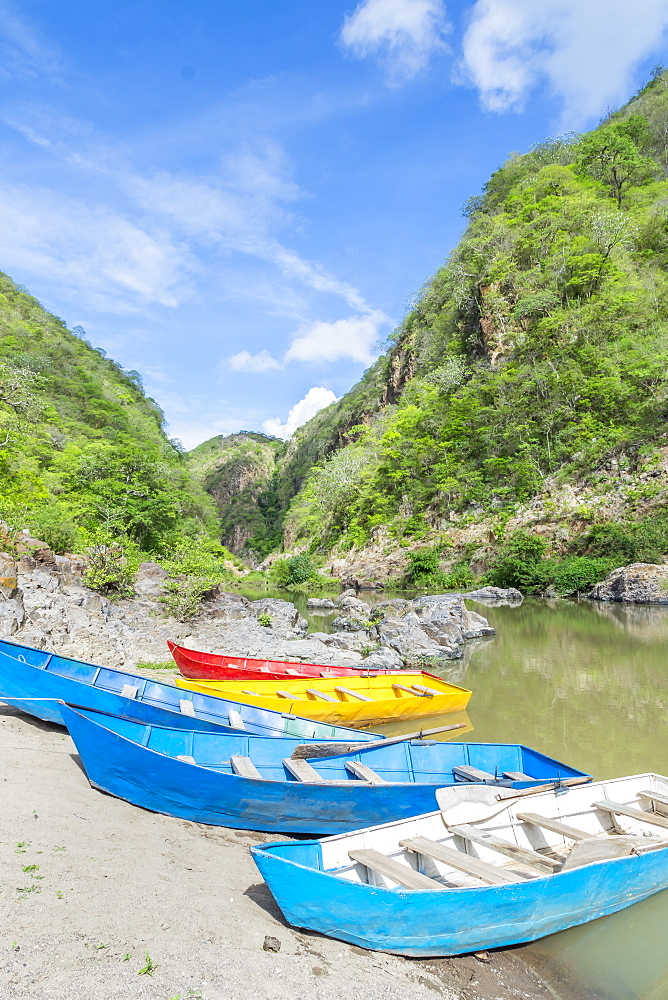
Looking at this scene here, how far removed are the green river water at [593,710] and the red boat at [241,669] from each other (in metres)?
2.28

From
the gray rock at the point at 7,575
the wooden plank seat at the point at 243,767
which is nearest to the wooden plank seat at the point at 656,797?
the wooden plank seat at the point at 243,767

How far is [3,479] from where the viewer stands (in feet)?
78.4

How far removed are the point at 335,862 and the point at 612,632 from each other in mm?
17600

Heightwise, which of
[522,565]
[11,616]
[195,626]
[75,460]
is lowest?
[195,626]

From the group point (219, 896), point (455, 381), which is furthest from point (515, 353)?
point (219, 896)

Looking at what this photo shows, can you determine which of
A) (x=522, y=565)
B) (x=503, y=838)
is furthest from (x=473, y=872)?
(x=522, y=565)

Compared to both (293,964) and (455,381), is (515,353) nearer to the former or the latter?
(455,381)

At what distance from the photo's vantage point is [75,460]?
3031 cm

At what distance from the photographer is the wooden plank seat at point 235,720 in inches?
319

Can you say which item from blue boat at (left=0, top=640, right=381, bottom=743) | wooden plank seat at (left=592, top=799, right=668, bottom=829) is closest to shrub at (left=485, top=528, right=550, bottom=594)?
blue boat at (left=0, top=640, right=381, bottom=743)

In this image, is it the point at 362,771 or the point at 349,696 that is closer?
the point at 362,771

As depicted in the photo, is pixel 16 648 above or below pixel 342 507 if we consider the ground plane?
below

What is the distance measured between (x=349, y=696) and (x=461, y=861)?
6.80m

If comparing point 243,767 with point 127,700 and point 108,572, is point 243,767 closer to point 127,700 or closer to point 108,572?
point 127,700
